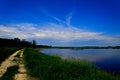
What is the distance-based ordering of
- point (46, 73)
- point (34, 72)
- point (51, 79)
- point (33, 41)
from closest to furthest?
point (51, 79), point (46, 73), point (34, 72), point (33, 41)

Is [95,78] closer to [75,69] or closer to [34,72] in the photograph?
[75,69]

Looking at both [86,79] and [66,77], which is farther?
[66,77]

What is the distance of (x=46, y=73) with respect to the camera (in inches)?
461

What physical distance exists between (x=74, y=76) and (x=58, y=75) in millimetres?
846

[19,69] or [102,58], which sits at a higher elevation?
[102,58]

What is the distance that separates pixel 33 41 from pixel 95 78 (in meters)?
159

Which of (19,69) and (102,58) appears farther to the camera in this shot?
(102,58)

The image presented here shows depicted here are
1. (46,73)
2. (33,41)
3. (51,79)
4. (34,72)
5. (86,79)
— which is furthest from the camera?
(33,41)

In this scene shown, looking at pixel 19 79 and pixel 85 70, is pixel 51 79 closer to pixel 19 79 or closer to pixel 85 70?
pixel 19 79

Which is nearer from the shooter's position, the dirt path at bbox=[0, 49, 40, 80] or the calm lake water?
the dirt path at bbox=[0, 49, 40, 80]

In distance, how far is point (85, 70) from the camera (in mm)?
12727

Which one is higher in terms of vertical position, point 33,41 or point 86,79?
point 33,41

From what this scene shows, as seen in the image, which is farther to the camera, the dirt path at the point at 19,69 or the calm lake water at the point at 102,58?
the calm lake water at the point at 102,58

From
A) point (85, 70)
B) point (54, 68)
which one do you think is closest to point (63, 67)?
point (54, 68)
